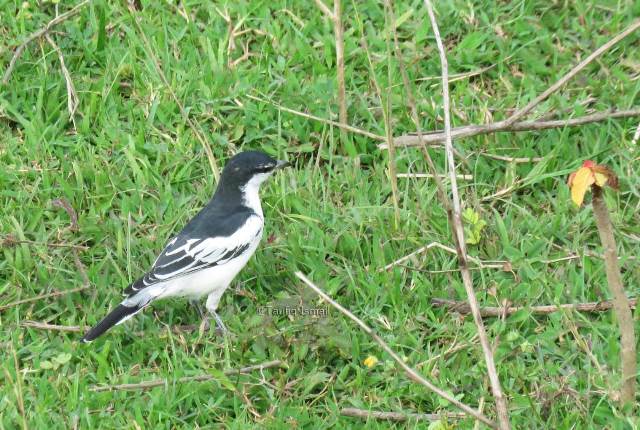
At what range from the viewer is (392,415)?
19.3ft

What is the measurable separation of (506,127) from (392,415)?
7.54 ft

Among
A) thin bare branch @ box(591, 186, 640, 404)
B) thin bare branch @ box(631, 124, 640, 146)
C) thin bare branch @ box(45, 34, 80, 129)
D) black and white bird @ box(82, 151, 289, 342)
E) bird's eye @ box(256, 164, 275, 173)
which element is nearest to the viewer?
thin bare branch @ box(591, 186, 640, 404)

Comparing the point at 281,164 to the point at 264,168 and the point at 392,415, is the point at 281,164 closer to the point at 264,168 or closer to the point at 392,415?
the point at 264,168

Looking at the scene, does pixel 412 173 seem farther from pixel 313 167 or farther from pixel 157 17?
pixel 157 17

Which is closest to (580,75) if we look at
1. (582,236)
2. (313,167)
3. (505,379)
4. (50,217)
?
(582,236)

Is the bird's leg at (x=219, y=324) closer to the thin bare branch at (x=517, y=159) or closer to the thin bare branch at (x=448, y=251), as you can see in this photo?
the thin bare branch at (x=448, y=251)

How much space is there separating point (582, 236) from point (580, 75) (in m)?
1.53

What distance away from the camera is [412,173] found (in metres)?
7.54

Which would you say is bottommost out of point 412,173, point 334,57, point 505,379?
point 505,379

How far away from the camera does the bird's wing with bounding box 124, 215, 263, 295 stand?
6.42 m

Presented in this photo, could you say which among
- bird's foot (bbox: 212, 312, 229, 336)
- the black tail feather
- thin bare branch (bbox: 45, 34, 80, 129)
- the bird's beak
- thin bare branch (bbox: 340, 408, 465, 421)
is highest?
thin bare branch (bbox: 45, 34, 80, 129)

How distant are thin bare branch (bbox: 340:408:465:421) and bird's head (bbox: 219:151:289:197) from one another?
5.46 ft

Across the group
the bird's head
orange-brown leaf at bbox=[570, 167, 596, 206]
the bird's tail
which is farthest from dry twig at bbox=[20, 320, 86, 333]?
orange-brown leaf at bbox=[570, 167, 596, 206]

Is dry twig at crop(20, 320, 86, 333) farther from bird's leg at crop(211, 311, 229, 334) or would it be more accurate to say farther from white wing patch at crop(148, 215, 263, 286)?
bird's leg at crop(211, 311, 229, 334)
